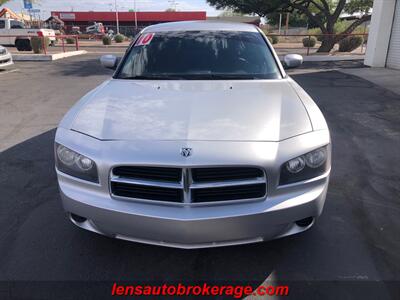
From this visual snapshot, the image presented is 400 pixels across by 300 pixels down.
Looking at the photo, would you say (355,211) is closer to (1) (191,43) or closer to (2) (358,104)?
(1) (191,43)

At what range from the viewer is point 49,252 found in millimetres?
3025

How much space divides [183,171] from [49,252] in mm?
1434

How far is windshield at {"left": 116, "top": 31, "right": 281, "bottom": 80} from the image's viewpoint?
3.88 m

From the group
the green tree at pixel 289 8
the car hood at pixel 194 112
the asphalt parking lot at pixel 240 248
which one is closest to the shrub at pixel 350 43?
the green tree at pixel 289 8

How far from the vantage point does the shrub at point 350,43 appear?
23891 millimetres

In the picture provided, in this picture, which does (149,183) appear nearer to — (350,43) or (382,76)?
(382,76)

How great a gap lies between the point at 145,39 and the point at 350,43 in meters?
22.6

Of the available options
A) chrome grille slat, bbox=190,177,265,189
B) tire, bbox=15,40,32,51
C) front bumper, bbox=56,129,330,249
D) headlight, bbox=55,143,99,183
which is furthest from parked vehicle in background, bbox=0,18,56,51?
chrome grille slat, bbox=190,177,265,189

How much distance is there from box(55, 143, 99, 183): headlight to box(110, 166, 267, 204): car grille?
18 centimetres

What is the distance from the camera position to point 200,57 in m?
4.03

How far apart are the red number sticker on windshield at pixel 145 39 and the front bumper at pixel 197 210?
2047 millimetres

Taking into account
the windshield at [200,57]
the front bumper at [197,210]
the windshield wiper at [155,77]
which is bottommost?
the front bumper at [197,210]

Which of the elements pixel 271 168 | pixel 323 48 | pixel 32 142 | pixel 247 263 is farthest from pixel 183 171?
pixel 323 48

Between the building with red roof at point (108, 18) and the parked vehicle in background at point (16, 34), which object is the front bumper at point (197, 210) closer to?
the parked vehicle in background at point (16, 34)
